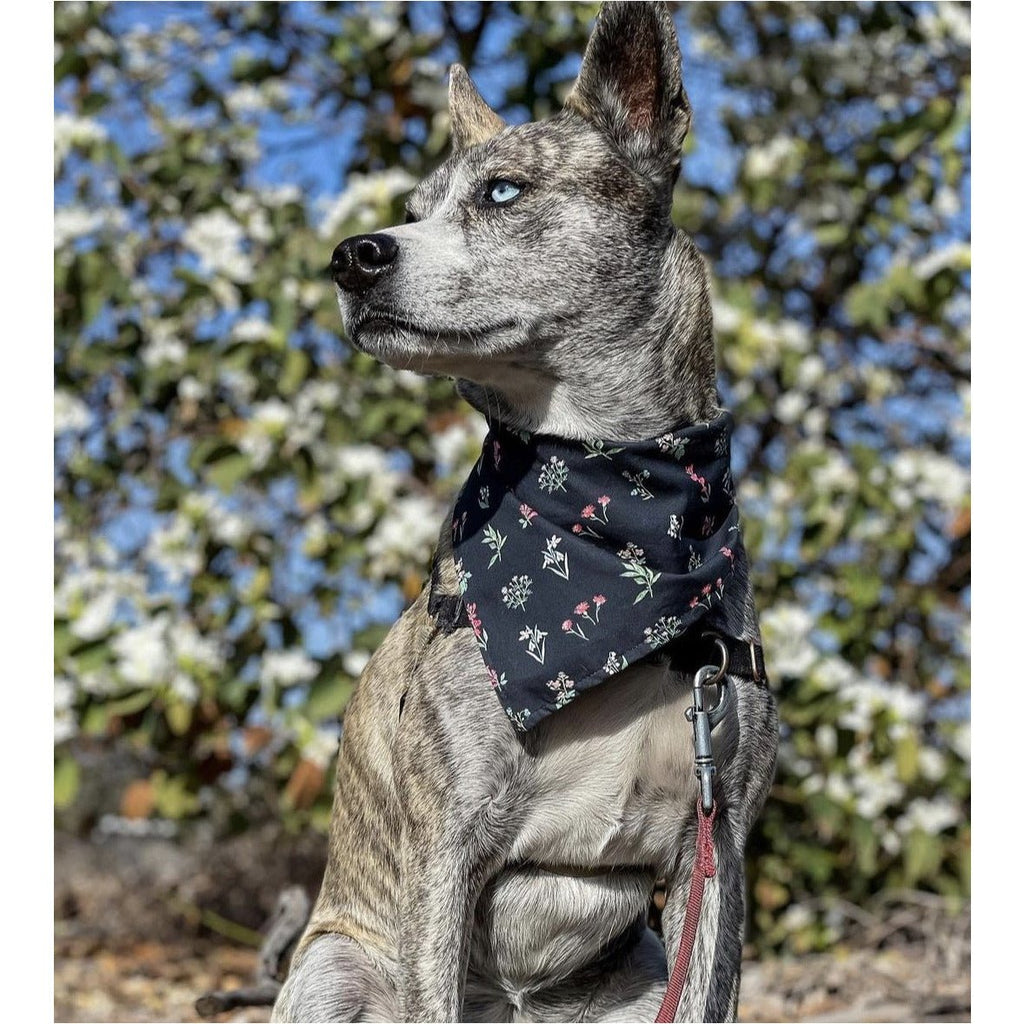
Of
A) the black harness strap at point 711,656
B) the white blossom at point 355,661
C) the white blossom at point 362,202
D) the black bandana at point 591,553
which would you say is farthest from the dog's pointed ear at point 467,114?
the white blossom at point 355,661

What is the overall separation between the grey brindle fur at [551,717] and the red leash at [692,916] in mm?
99

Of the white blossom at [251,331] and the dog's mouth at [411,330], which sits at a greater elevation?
the white blossom at [251,331]

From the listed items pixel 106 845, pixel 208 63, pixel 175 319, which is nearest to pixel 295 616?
pixel 175 319

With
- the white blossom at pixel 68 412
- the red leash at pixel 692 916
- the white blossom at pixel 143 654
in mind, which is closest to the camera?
the red leash at pixel 692 916

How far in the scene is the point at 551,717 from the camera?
2150 millimetres

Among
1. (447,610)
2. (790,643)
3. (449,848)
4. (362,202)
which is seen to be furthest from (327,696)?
(449,848)

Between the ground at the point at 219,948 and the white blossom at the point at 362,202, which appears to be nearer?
the ground at the point at 219,948

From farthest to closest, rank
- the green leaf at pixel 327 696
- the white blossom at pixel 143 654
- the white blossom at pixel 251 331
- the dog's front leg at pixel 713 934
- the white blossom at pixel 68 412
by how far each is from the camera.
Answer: the white blossom at pixel 68 412, the white blossom at pixel 251 331, the white blossom at pixel 143 654, the green leaf at pixel 327 696, the dog's front leg at pixel 713 934

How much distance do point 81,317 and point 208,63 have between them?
1293mm

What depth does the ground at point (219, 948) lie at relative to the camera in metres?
4.07

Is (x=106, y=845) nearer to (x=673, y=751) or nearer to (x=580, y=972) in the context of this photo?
(x=580, y=972)

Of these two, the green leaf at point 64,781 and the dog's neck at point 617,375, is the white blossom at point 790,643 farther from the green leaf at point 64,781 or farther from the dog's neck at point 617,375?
the green leaf at point 64,781

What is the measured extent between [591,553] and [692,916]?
Result: 64 cm

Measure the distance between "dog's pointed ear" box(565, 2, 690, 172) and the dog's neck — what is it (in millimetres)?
187
